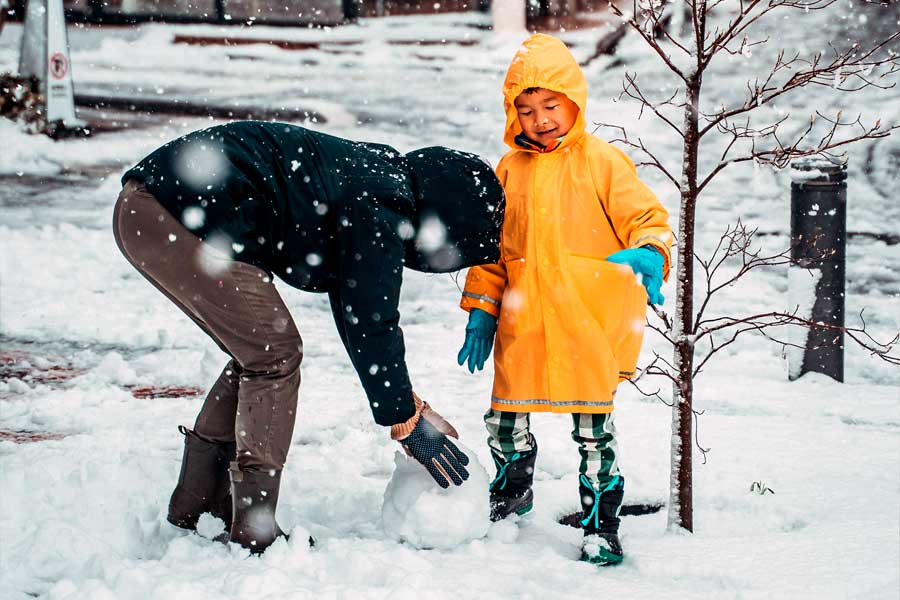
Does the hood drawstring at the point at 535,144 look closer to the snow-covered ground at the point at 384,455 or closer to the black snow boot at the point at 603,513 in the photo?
the black snow boot at the point at 603,513

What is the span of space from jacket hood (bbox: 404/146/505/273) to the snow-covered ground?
82 centimetres

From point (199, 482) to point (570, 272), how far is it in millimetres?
1369

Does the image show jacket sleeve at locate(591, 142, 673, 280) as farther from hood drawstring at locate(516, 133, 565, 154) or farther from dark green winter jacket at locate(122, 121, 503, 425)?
dark green winter jacket at locate(122, 121, 503, 425)

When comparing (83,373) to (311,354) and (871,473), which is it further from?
(871,473)

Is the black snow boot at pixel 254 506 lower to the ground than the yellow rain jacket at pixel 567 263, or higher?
lower

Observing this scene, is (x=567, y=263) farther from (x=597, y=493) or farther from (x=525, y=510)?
(x=525, y=510)

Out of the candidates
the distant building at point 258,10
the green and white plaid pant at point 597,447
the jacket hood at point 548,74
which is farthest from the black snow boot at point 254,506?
the distant building at point 258,10

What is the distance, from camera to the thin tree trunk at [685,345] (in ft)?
10.2

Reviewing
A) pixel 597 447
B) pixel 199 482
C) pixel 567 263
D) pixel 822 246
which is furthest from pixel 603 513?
pixel 822 246

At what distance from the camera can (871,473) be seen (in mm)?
3797

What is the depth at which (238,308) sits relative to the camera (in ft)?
9.20

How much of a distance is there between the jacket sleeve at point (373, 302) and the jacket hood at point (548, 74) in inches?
26.0

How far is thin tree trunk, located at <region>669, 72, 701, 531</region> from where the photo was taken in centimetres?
310

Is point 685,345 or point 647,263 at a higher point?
point 647,263
